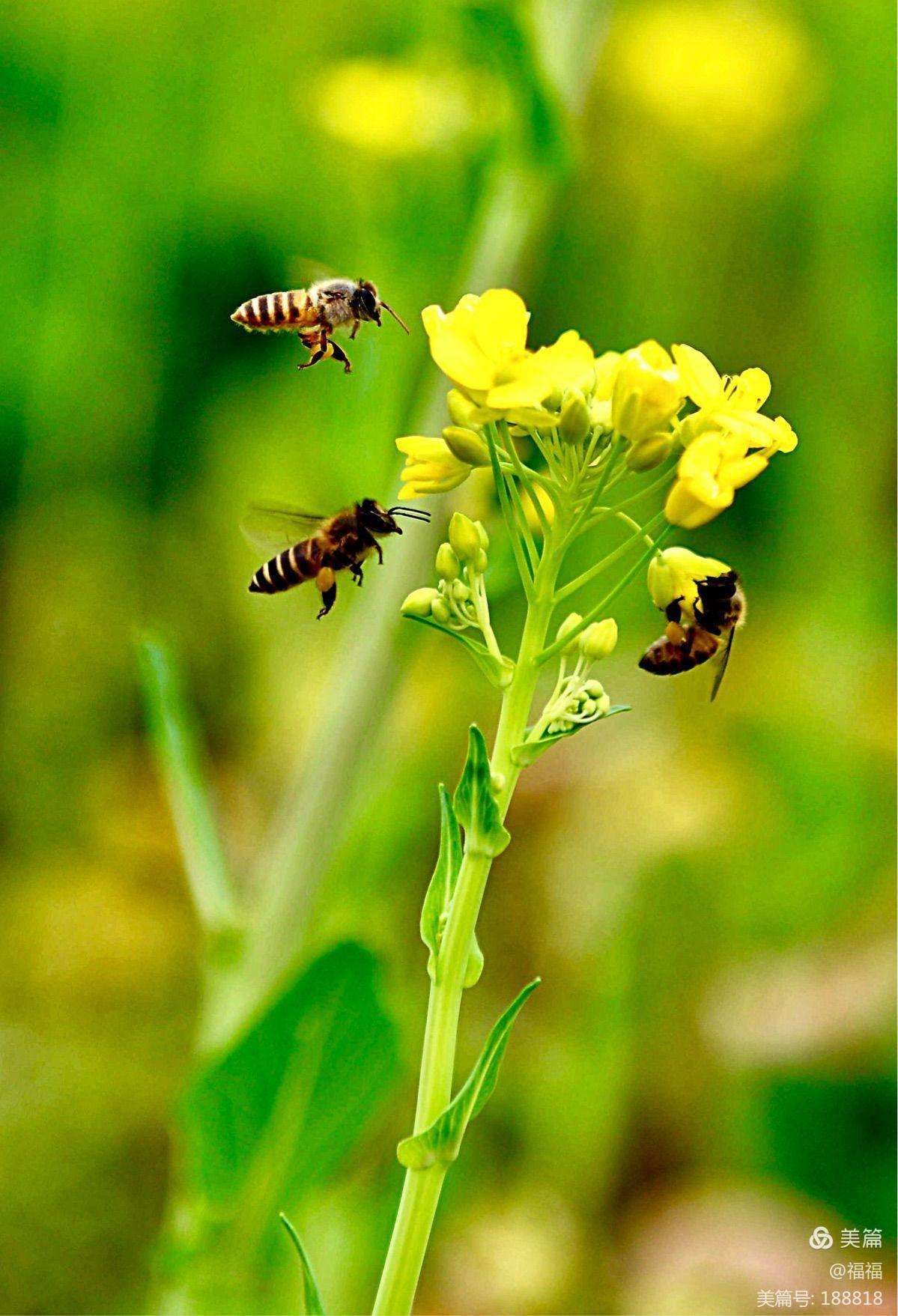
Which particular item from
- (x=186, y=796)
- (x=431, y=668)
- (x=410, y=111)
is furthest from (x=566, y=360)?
(x=431, y=668)

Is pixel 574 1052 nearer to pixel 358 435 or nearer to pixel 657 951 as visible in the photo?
pixel 657 951

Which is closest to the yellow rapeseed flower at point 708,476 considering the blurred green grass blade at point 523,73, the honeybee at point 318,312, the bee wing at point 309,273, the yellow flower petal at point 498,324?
the yellow flower petal at point 498,324

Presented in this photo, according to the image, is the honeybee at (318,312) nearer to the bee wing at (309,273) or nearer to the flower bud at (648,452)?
the bee wing at (309,273)

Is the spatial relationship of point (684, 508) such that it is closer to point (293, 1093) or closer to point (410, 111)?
point (293, 1093)

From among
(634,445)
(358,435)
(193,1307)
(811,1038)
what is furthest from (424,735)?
(634,445)

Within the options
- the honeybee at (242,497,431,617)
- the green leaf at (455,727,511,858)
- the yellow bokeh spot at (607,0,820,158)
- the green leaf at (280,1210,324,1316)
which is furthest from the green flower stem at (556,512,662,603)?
the yellow bokeh spot at (607,0,820,158)

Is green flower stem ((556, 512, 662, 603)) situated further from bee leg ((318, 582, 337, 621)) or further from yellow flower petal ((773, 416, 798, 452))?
bee leg ((318, 582, 337, 621))
